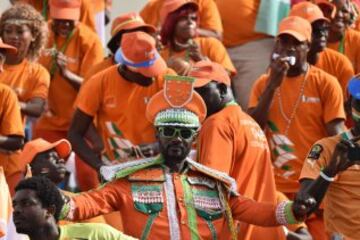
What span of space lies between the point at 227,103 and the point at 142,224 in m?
1.62

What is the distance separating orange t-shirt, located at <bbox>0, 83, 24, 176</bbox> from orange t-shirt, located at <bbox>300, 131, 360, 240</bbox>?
9.33ft

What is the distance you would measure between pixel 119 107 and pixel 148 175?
2532 millimetres

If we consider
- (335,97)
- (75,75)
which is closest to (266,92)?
(335,97)

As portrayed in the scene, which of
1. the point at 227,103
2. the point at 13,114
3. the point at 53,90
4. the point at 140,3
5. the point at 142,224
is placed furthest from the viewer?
the point at 140,3

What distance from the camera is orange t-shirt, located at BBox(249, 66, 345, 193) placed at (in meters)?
12.4

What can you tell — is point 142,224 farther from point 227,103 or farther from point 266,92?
point 266,92

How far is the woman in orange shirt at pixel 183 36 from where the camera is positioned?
13.5 m

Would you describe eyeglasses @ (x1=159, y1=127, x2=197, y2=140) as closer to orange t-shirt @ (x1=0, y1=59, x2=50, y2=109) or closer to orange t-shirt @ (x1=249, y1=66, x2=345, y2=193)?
orange t-shirt @ (x1=249, y1=66, x2=345, y2=193)

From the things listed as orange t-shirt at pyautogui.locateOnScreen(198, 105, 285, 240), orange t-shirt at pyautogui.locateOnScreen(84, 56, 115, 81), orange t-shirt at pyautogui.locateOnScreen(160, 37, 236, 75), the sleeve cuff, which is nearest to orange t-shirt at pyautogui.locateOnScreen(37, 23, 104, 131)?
orange t-shirt at pyautogui.locateOnScreen(84, 56, 115, 81)

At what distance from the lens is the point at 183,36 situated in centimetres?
1349

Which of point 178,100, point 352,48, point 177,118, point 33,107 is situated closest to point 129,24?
point 33,107

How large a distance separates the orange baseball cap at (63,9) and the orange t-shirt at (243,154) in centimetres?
366

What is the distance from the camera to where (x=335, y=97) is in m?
12.3

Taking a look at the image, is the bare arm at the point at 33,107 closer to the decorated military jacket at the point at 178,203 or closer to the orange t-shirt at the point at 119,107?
the orange t-shirt at the point at 119,107
